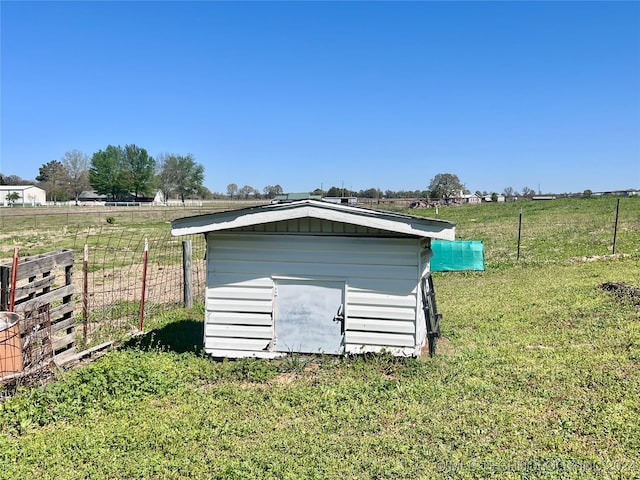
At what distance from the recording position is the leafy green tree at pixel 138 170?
297 feet

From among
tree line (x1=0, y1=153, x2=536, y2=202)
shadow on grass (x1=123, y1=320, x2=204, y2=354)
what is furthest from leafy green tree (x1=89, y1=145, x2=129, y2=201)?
shadow on grass (x1=123, y1=320, x2=204, y2=354)

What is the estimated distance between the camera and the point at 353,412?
4820 millimetres

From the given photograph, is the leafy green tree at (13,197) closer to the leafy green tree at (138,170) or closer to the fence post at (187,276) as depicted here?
the leafy green tree at (138,170)

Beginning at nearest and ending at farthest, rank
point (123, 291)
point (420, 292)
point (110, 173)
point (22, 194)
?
point (420, 292) < point (123, 291) < point (22, 194) < point (110, 173)

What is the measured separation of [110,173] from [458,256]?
89.1 m

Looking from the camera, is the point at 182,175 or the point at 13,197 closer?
the point at 13,197

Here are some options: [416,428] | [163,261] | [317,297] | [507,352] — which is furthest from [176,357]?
[163,261]

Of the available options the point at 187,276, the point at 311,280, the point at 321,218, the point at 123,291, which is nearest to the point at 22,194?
the point at 123,291

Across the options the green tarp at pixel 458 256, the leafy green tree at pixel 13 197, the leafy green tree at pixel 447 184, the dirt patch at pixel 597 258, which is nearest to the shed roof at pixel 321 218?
the green tarp at pixel 458 256

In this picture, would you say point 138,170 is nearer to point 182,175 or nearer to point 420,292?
point 182,175

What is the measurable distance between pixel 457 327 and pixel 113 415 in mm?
5641

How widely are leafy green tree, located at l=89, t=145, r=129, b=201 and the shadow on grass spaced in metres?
89.2

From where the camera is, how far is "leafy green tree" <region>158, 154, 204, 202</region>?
312ft

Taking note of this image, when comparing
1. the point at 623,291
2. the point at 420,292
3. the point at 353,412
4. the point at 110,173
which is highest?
the point at 110,173
